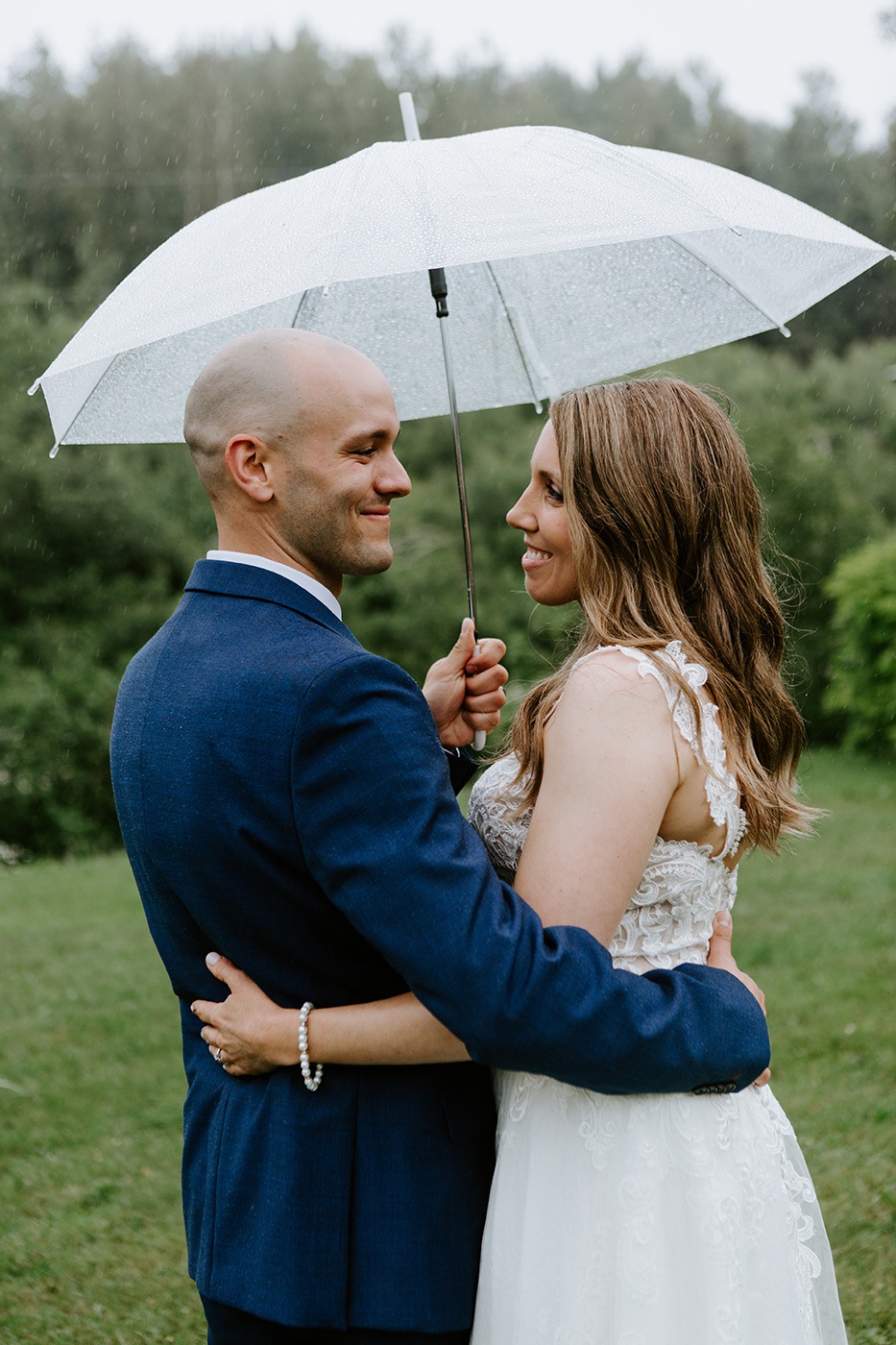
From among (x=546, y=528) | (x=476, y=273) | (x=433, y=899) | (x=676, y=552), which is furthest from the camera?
(x=476, y=273)

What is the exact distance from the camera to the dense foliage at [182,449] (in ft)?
60.5

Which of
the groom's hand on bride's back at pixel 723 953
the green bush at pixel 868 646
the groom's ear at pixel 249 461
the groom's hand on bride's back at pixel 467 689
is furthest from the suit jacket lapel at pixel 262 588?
the green bush at pixel 868 646

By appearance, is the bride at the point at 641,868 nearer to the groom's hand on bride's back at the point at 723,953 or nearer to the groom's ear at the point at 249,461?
the groom's hand on bride's back at the point at 723,953

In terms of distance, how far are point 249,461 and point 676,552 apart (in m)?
0.79

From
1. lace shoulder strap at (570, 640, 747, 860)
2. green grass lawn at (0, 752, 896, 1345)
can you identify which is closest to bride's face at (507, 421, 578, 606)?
lace shoulder strap at (570, 640, 747, 860)

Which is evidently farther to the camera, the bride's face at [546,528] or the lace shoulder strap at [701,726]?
the bride's face at [546,528]

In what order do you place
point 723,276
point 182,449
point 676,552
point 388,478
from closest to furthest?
point 388,478, point 676,552, point 723,276, point 182,449

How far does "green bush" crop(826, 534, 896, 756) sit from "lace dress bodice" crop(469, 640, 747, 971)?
474 inches

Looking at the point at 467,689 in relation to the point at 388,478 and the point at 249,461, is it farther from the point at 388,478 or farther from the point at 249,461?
the point at 249,461

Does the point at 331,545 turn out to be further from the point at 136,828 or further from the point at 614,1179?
the point at 614,1179

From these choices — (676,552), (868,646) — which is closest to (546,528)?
(676,552)

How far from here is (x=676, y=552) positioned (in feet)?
8.01

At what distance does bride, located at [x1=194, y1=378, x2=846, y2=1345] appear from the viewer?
212 centimetres

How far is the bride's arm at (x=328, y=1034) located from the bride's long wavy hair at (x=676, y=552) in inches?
22.0
